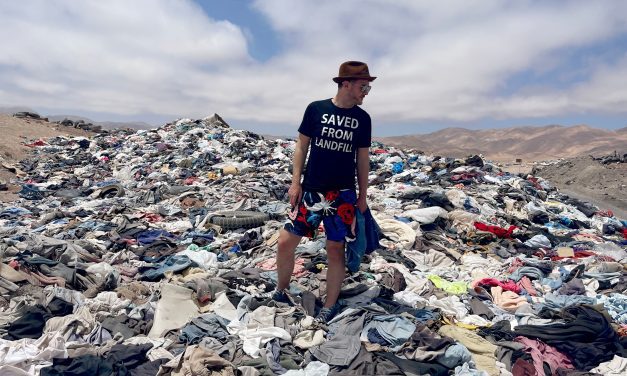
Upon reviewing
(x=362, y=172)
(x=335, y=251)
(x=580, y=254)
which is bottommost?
(x=580, y=254)

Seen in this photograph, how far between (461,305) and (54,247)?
4381 mm

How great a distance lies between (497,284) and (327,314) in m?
2.14

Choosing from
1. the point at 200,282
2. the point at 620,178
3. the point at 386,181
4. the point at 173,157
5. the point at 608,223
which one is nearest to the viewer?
the point at 200,282

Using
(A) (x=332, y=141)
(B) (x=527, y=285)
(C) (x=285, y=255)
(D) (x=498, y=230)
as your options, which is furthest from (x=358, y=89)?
(D) (x=498, y=230)

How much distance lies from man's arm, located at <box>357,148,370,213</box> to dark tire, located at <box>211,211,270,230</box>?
11.4 feet

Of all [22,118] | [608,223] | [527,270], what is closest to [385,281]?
[527,270]

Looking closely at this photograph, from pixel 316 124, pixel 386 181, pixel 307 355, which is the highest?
pixel 316 124

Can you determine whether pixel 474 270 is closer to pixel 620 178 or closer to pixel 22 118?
pixel 620 178

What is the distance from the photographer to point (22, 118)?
26734mm

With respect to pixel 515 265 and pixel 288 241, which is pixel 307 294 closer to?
pixel 288 241

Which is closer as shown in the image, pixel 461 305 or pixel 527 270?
pixel 461 305

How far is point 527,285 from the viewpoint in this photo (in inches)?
182

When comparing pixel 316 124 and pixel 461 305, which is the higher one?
pixel 316 124

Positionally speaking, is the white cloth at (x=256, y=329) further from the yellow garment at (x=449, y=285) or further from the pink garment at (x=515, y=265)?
the pink garment at (x=515, y=265)
